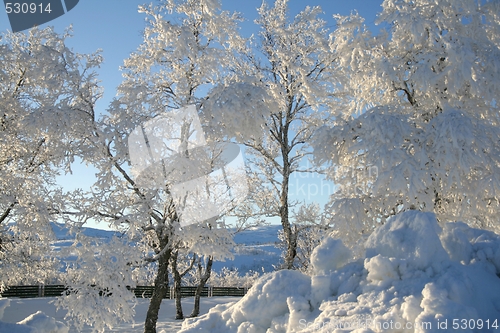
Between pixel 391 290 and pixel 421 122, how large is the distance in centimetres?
527

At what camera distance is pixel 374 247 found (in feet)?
13.5

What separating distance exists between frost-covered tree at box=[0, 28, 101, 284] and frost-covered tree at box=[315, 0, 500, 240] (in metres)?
5.46

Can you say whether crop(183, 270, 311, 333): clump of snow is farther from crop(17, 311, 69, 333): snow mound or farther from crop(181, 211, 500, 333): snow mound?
crop(17, 311, 69, 333): snow mound

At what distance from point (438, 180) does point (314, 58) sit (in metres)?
5.84

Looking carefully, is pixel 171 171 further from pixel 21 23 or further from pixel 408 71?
pixel 21 23

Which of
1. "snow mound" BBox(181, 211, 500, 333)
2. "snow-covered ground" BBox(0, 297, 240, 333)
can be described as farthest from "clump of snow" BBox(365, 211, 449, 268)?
"snow-covered ground" BBox(0, 297, 240, 333)

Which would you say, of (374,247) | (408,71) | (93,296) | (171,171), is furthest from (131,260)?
(408,71)

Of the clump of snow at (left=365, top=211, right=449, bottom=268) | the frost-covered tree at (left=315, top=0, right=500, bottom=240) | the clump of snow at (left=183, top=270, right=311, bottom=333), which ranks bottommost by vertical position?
the clump of snow at (left=183, top=270, right=311, bottom=333)

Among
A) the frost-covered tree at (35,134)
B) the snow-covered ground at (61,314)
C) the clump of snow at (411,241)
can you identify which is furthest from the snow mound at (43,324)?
the clump of snow at (411,241)

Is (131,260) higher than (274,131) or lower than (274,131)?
lower

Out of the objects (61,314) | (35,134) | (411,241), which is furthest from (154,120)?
(61,314)

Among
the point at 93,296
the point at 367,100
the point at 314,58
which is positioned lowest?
the point at 93,296

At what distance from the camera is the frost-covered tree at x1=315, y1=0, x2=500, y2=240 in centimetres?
646

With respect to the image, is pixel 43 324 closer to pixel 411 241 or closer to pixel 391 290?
pixel 391 290
